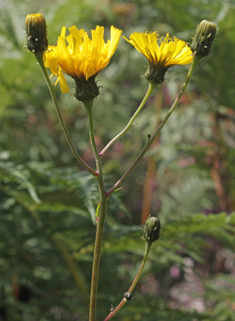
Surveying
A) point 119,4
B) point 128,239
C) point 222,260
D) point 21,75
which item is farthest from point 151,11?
point 222,260

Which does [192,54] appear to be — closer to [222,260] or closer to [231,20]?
[231,20]

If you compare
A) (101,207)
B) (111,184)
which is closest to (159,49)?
(101,207)

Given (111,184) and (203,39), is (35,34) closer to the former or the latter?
(203,39)

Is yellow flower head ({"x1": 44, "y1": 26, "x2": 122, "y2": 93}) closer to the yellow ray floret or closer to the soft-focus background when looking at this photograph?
the yellow ray floret

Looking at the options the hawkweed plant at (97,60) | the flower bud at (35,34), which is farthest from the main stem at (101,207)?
the flower bud at (35,34)

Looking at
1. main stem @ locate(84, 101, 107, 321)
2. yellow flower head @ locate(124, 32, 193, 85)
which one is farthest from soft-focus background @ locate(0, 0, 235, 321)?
main stem @ locate(84, 101, 107, 321)

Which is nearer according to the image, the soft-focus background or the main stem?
the main stem

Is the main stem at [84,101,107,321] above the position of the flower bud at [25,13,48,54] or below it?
below

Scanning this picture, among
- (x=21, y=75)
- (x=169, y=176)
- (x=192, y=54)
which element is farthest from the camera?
(x=169, y=176)
